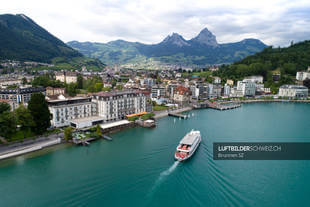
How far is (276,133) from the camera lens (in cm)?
2361

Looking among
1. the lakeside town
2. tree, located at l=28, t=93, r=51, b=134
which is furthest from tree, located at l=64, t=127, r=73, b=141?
tree, located at l=28, t=93, r=51, b=134

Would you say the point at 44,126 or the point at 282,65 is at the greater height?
the point at 282,65

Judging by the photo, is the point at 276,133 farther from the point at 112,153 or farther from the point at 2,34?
the point at 2,34

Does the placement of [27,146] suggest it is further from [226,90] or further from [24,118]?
[226,90]

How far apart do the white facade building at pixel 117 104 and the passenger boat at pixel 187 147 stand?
1126 centimetres

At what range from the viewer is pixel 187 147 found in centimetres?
1662

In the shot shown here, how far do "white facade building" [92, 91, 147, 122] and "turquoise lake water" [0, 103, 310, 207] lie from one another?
6.22 meters

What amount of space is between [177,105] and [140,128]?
576 inches

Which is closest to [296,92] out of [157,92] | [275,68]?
[275,68]

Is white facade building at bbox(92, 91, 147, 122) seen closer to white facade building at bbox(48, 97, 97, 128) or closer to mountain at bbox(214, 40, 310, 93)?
white facade building at bbox(48, 97, 97, 128)

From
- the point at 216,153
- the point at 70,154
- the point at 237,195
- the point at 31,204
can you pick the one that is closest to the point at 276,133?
the point at 216,153

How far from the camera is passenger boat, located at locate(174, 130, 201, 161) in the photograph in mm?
15500

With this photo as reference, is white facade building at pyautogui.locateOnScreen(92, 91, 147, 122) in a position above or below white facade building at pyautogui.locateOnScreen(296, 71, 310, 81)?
below

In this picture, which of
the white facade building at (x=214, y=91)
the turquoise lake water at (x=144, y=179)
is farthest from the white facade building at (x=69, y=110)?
the white facade building at (x=214, y=91)
